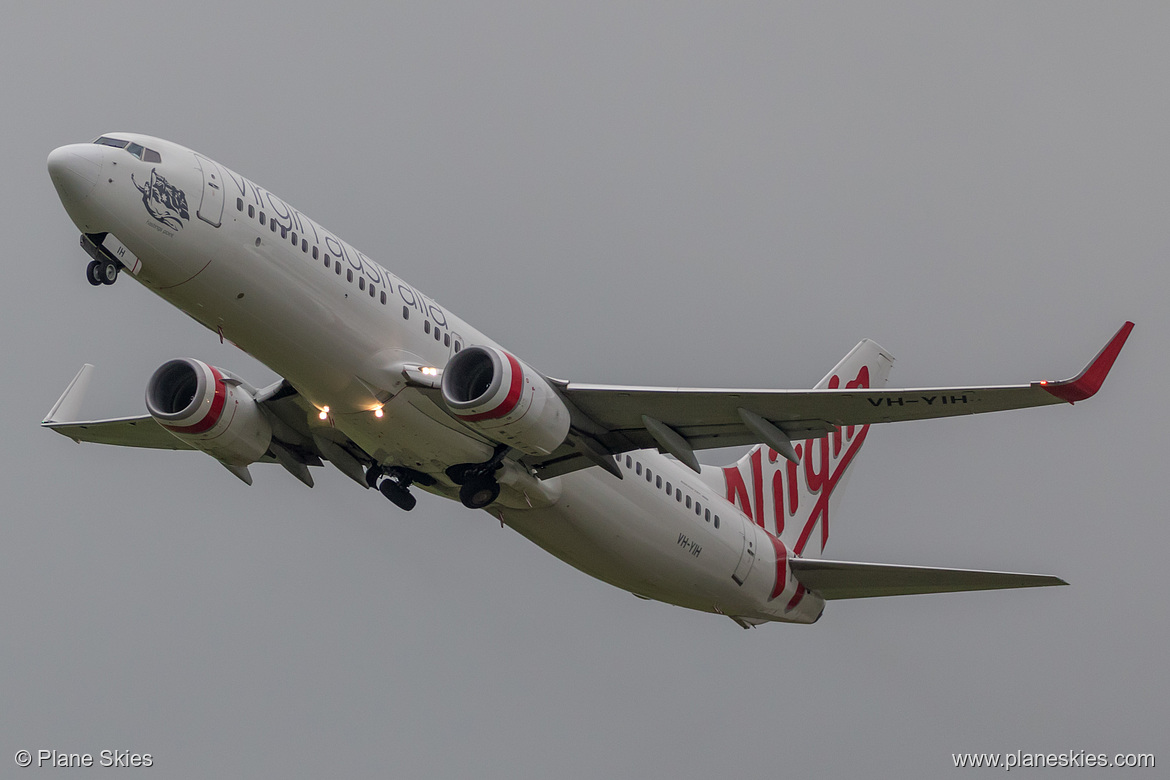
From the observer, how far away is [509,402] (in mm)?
23609

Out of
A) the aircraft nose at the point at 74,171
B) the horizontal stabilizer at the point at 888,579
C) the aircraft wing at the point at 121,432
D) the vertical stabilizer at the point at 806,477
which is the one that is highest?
the aircraft nose at the point at 74,171

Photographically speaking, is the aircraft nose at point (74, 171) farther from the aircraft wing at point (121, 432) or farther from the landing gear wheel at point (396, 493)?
the aircraft wing at point (121, 432)

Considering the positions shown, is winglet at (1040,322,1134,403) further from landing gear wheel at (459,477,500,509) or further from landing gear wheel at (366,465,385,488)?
landing gear wheel at (366,465,385,488)

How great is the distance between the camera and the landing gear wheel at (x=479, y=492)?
26391mm

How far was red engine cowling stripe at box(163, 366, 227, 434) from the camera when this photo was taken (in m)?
26.4

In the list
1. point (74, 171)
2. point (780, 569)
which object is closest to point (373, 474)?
point (74, 171)

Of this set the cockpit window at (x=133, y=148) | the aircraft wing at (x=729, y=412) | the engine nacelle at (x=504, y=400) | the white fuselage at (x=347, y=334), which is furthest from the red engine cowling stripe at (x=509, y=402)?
the cockpit window at (x=133, y=148)

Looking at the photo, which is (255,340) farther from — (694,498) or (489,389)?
(694,498)

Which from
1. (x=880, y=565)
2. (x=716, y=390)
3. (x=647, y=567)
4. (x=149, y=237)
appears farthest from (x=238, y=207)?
(x=880, y=565)

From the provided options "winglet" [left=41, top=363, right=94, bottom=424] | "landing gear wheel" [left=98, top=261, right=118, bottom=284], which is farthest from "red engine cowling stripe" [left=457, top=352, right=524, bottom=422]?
"winglet" [left=41, top=363, right=94, bottom=424]

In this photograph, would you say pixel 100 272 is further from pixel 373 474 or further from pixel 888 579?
pixel 888 579

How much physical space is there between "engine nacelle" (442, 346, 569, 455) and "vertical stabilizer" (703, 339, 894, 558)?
8.50 m

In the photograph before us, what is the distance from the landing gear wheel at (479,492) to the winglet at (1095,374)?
11.1 metres

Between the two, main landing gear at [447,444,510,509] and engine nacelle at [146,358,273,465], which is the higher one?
engine nacelle at [146,358,273,465]
